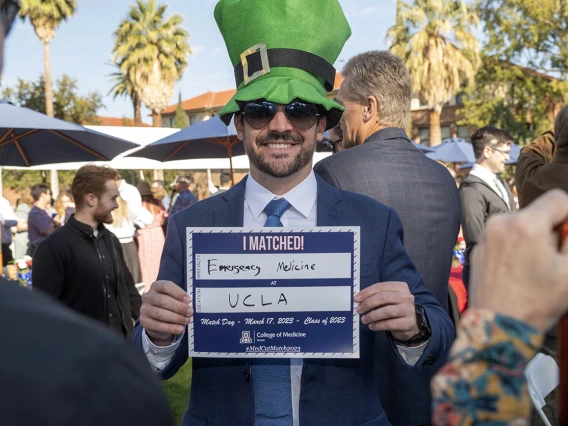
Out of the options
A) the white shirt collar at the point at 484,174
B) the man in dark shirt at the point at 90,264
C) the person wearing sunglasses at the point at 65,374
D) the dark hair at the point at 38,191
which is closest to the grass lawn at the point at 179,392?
the man in dark shirt at the point at 90,264

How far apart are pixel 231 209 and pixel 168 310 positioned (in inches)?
18.3

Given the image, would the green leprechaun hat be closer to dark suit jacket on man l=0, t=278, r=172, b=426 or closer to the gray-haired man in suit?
the gray-haired man in suit

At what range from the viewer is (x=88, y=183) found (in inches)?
196

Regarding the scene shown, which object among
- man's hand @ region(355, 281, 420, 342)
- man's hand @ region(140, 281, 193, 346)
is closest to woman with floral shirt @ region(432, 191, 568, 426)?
man's hand @ region(355, 281, 420, 342)

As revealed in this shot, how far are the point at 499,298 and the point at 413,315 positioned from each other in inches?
38.5

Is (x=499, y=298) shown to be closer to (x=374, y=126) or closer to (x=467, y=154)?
(x=374, y=126)

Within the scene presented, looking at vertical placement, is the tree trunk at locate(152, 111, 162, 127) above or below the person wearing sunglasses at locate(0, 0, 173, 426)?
above

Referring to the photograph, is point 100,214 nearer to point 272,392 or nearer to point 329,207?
point 329,207

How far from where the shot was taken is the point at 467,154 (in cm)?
1547

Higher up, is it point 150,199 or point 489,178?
point 489,178

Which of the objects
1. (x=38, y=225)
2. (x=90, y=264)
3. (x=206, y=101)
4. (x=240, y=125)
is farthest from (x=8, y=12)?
(x=206, y=101)

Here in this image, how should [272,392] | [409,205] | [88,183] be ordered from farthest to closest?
[88,183] < [409,205] < [272,392]

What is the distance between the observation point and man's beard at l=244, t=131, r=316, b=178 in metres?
2.10

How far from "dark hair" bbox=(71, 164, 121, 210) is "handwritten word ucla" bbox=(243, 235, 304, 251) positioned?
11.0ft
